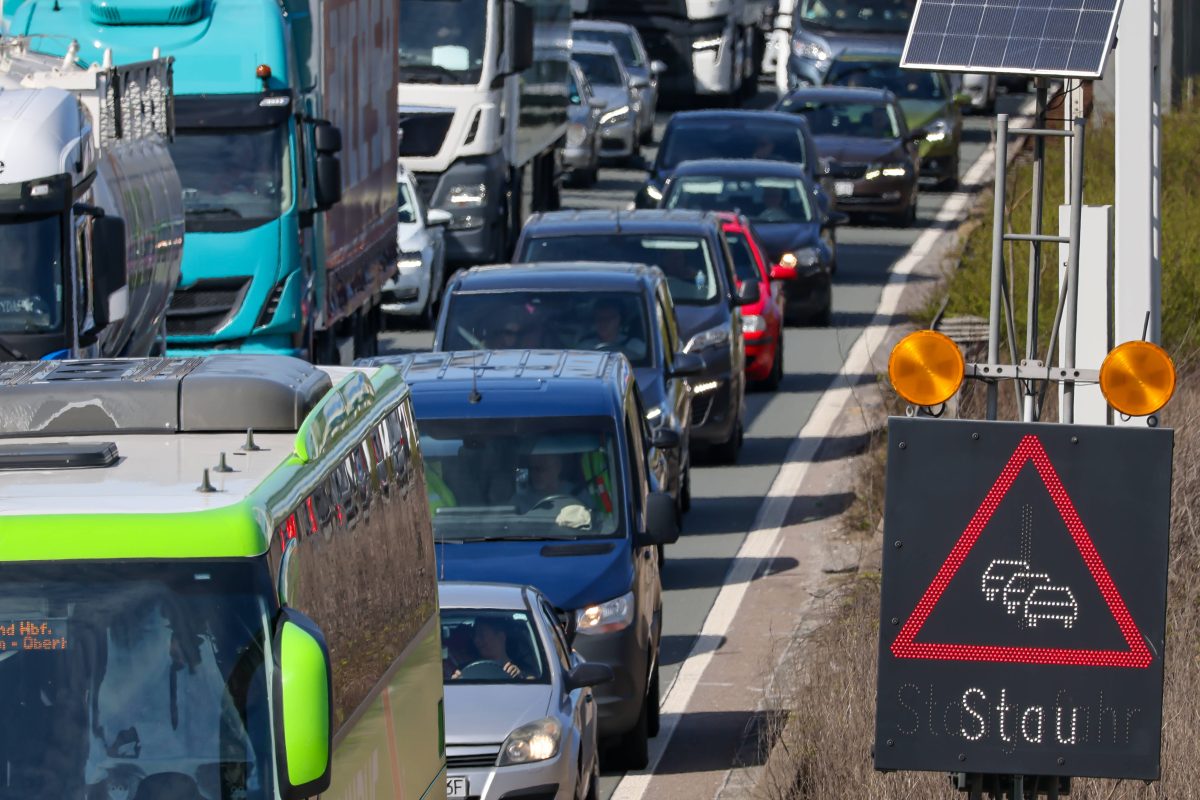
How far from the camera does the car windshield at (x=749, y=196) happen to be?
26.2 metres

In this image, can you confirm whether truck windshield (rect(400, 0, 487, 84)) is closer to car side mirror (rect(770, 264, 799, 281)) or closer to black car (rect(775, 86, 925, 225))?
car side mirror (rect(770, 264, 799, 281))

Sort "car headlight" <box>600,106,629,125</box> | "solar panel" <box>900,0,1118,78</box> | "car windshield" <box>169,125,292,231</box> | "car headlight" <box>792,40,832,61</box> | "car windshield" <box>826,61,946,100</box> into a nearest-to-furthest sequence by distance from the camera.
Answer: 1. "solar panel" <box>900,0,1118,78</box>
2. "car windshield" <box>169,125,292,231</box>
3. "car windshield" <box>826,61,946,100</box>
4. "car headlight" <box>600,106,629,125</box>
5. "car headlight" <box>792,40,832,61</box>

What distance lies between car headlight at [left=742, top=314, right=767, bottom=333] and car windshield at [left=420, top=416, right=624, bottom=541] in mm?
9244

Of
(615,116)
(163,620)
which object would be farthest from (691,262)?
(615,116)

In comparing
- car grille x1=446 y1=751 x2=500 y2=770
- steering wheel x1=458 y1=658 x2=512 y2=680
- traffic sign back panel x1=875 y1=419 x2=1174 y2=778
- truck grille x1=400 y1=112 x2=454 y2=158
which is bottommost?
truck grille x1=400 y1=112 x2=454 y2=158

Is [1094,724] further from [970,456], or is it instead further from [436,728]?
[436,728]

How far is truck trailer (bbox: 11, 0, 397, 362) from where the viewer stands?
60.2 feet

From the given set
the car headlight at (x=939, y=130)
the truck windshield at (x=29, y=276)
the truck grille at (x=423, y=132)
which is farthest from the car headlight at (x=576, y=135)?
the truck windshield at (x=29, y=276)

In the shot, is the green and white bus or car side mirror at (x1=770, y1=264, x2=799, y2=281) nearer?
the green and white bus

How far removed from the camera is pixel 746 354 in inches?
892

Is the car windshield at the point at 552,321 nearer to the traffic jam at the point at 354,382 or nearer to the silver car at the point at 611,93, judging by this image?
the traffic jam at the point at 354,382

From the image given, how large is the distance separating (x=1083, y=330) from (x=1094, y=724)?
8.48 feet

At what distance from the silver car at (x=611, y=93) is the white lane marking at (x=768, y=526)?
8337 mm

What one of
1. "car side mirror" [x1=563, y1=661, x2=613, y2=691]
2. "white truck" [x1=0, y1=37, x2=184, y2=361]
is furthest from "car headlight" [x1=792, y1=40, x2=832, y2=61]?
"car side mirror" [x1=563, y1=661, x2=613, y2=691]
